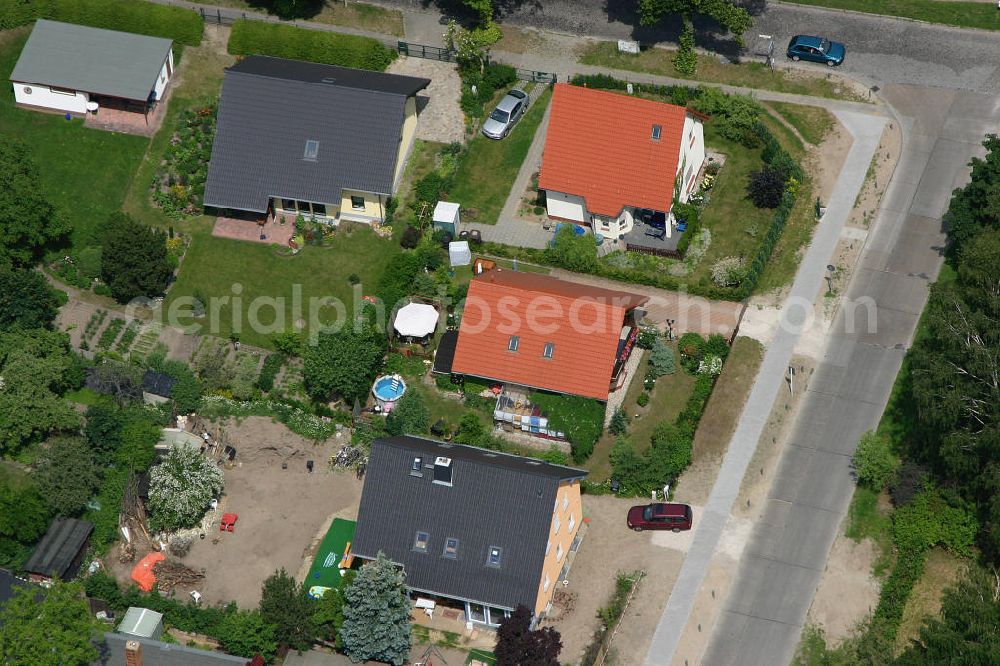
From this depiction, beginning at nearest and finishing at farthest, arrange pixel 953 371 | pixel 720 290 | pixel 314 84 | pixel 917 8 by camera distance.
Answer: pixel 953 371 < pixel 720 290 < pixel 314 84 < pixel 917 8

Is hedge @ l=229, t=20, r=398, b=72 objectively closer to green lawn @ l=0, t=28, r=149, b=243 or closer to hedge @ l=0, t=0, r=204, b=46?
hedge @ l=0, t=0, r=204, b=46

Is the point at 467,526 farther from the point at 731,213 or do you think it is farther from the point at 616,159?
the point at 731,213

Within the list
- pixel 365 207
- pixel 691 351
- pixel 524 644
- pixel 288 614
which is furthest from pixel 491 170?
pixel 524 644

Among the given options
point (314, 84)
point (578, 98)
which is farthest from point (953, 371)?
point (314, 84)

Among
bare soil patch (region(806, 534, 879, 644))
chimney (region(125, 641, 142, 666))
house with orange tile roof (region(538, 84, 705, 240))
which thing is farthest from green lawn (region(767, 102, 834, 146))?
chimney (region(125, 641, 142, 666))

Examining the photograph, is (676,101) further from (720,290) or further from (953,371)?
(953,371)

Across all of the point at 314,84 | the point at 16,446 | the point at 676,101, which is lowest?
the point at 16,446
